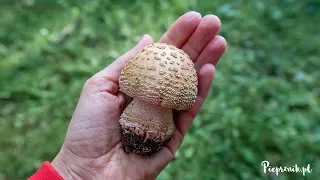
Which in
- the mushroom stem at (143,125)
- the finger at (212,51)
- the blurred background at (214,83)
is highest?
the finger at (212,51)

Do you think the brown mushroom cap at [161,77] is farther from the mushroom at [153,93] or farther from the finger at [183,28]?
the finger at [183,28]

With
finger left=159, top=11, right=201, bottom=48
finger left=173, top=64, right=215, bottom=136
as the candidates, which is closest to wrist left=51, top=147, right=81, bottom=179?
finger left=173, top=64, right=215, bottom=136

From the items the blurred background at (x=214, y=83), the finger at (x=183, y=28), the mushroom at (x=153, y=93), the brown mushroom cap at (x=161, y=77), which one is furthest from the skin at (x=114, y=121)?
the blurred background at (x=214, y=83)

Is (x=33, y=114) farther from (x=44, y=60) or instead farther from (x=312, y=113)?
(x=312, y=113)

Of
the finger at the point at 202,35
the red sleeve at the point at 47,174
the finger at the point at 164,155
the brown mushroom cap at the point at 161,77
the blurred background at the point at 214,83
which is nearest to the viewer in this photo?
the brown mushroom cap at the point at 161,77

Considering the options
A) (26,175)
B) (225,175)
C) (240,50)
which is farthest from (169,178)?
(240,50)

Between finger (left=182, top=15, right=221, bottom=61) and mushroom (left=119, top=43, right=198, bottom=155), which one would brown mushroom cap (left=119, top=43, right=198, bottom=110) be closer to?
mushroom (left=119, top=43, right=198, bottom=155)
